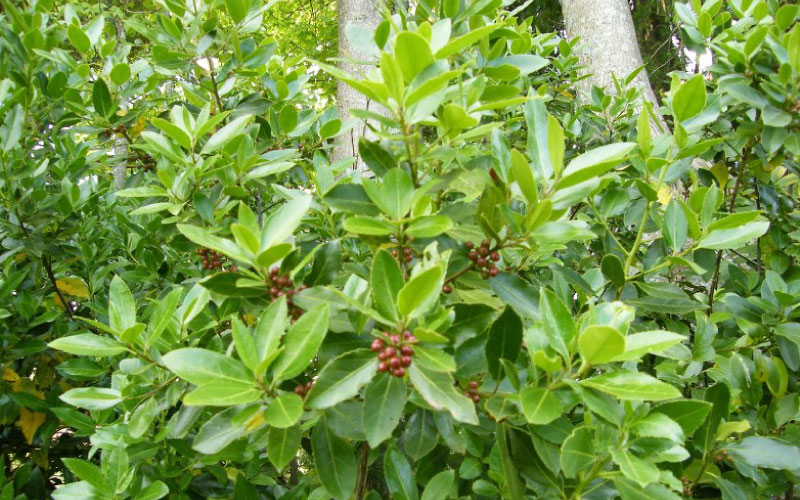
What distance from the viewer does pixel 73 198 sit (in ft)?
7.16

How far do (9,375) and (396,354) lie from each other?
205 centimetres

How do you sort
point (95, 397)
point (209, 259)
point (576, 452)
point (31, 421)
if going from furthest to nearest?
1. point (31, 421)
2. point (209, 259)
3. point (95, 397)
4. point (576, 452)

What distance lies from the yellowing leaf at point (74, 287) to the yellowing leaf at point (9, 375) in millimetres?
359

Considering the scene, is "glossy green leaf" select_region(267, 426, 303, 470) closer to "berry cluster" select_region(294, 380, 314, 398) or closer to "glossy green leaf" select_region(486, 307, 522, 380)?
"berry cluster" select_region(294, 380, 314, 398)

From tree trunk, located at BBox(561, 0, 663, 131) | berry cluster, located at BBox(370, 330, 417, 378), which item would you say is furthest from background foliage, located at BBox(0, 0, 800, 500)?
tree trunk, located at BBox(561, 0, 663, 131)

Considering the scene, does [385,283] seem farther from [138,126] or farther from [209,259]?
[138,126]

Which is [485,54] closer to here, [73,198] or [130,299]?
[130,299]

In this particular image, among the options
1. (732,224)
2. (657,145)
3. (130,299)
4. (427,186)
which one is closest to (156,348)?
(130,299)

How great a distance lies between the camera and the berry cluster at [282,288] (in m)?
1.03

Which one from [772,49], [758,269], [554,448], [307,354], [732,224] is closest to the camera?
[307,354]

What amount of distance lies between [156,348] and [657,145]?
4.46ft

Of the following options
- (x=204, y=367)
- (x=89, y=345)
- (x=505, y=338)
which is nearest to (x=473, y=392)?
(x=505, y=338)

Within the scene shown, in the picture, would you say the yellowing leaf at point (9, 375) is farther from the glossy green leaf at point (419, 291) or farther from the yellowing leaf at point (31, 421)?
the glossy green leaf at point (419, 291)

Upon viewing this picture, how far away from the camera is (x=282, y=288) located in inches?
41.1
